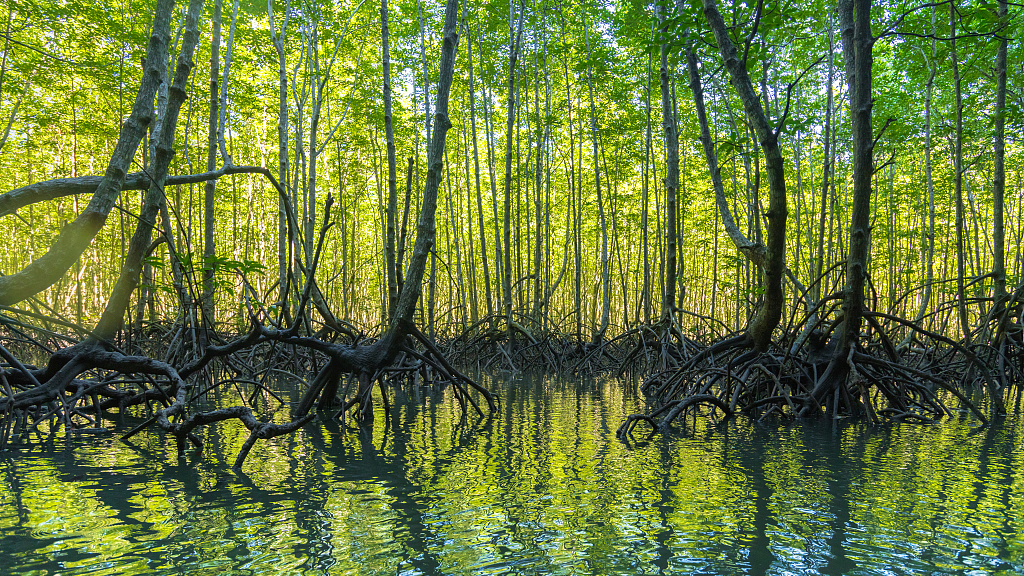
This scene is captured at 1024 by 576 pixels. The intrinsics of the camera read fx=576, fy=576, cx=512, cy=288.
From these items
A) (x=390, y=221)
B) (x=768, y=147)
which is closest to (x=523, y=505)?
(x=768, y=147)

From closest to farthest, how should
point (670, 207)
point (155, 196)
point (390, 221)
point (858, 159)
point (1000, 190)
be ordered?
point (155, 196) → point (858, 159) → point (390, 221) → point (1000, 190) → point (670, 207)

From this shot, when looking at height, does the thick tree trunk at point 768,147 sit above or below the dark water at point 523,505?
above

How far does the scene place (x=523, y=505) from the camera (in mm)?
2510

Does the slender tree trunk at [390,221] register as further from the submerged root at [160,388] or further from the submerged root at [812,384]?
the submerged root at [812,384]

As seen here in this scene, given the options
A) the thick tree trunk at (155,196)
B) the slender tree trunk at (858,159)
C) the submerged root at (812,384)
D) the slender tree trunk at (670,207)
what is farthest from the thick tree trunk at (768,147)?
the thick tree trunk at (155,196)

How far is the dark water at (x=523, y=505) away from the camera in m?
1.93

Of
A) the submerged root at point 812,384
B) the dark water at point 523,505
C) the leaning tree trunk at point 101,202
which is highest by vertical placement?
the leaning tree trunk at point 101,202

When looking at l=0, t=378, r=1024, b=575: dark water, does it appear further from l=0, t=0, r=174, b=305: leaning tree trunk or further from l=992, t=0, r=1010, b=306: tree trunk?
l=992, t=0, r=1010, b=306: tree trunk

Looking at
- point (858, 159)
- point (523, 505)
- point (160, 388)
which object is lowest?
point (523, 505)

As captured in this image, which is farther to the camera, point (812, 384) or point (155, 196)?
point (812, 384)

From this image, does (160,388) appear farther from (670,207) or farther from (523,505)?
(670,207)

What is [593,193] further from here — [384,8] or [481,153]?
[384,8]

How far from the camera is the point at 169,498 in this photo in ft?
8.26

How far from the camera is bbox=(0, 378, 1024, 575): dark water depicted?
6.32 ft
